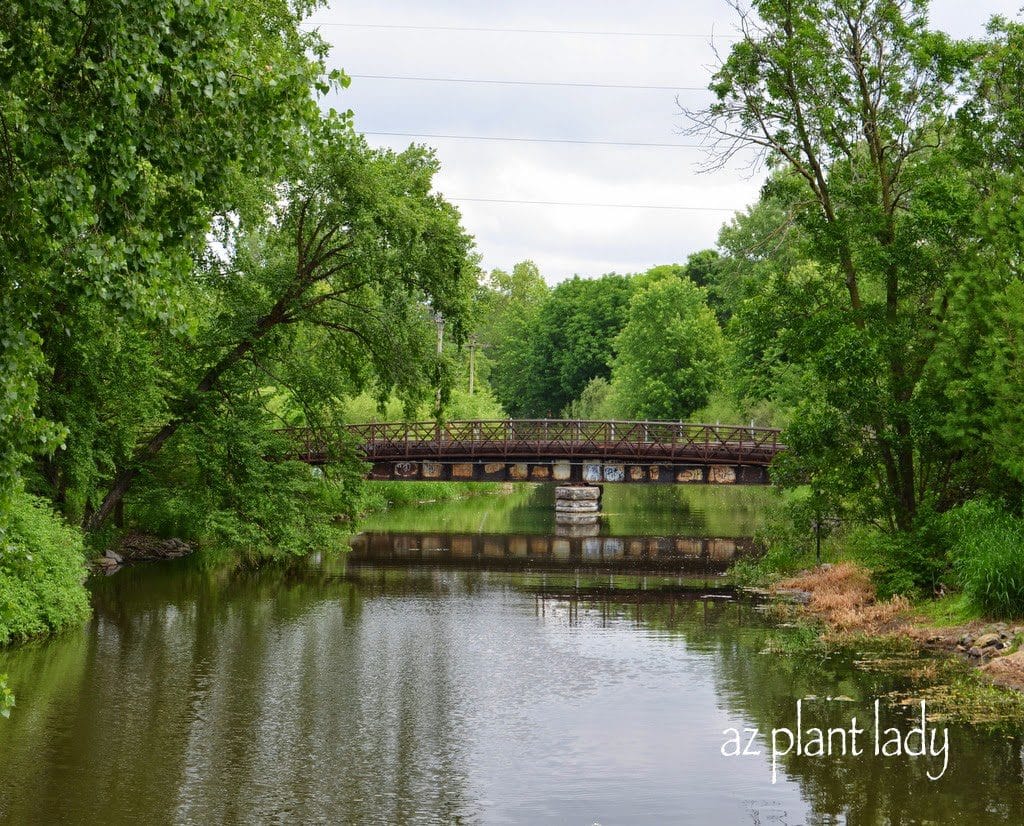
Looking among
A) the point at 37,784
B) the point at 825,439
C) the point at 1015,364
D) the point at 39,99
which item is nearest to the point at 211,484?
the point at 825,439

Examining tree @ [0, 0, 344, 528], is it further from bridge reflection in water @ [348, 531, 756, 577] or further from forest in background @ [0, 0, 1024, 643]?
bridge reflection in water @ [348, 531, 756, 577]

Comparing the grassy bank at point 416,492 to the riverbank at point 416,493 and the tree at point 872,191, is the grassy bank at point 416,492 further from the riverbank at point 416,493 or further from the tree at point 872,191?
the tree at point 872,191

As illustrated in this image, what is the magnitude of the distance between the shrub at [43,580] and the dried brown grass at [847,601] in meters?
13.7

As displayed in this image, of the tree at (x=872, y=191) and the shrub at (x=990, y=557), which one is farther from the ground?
the tree at (x=872, y=191)

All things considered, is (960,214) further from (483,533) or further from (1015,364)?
(483,533)

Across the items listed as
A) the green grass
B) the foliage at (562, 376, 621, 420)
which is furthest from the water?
A: the foliage at (562, 376, 621, 420)

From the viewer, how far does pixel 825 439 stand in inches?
924

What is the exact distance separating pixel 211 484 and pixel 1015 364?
57.5 ft

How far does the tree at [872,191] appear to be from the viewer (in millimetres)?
22438

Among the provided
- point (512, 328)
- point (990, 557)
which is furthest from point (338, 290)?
point (512, 328)

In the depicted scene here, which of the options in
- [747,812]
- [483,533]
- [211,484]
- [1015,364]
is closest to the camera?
[747,812]

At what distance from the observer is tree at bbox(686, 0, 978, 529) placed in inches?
883

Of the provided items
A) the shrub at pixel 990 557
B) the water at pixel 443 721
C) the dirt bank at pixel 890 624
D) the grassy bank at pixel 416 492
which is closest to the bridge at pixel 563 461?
the grassy bank at pixel 416 492

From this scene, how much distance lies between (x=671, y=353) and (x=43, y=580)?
53515 millimetres
